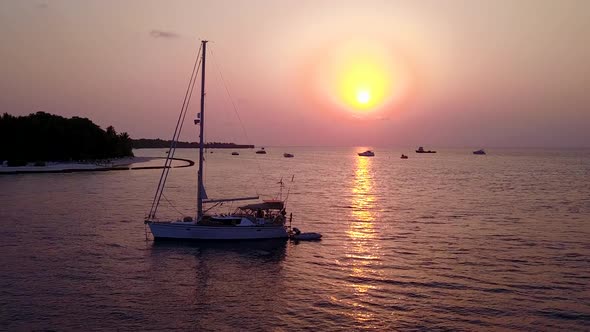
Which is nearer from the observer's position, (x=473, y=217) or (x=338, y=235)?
(x=338, y=235)

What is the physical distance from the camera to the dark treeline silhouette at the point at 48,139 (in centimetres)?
13925

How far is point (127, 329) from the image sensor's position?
22.5 m

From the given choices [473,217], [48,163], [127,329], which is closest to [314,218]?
[473,217]

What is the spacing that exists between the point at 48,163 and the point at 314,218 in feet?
373

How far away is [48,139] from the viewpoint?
143125 millimetres

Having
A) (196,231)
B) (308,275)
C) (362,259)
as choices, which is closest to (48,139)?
(196,231)

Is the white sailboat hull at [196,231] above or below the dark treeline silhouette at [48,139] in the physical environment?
below

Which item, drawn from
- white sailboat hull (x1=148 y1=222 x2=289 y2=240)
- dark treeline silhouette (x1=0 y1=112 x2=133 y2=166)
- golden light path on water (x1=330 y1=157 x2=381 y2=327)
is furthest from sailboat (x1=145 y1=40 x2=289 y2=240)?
dark treeline silhouette (x1=0 y1=112 x2=133 y2=166)

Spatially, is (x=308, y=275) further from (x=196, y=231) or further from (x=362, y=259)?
(x=196, y=231)

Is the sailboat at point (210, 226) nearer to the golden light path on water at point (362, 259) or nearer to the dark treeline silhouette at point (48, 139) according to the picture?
the golden light path on water at point (362, 259)

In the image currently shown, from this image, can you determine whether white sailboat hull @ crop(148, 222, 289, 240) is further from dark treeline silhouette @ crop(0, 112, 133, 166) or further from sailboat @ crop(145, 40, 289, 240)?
dark treeline silhouette @ crop(0, 112, 133, 166)

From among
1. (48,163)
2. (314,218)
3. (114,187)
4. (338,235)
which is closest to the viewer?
(338,235)

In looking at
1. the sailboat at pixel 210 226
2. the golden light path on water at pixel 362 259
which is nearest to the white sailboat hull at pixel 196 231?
the sailboat at pixel 210 226

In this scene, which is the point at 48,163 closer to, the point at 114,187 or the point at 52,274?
the point at 114,187
